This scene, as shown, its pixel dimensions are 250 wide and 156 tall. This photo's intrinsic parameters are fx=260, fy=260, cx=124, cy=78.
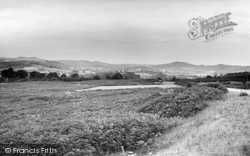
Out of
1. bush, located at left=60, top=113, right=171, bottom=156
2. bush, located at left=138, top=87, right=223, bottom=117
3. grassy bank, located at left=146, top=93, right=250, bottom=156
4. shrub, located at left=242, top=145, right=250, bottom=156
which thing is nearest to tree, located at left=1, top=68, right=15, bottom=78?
bush, located at left=138, top=87, right=223, bottom=117

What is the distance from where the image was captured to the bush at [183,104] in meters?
18.5

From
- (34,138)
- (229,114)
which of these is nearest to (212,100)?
(229,114)

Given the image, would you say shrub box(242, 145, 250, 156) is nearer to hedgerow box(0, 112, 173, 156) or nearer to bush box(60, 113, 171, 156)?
hedgerow box(0, 112, 173, 156)

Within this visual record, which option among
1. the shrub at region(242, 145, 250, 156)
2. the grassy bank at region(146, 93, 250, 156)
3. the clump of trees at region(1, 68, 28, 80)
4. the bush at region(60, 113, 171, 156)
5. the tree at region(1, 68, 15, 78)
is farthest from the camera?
the clump of trees at region(1, 68, 28, 80)

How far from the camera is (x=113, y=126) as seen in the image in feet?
47.4

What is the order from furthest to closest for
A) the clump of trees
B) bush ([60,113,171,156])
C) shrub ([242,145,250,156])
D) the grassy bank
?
1. the clump of trees
2. bush ([60,113,171,156])
3. the grassy bank
4. shrub ([242,145,250,156])

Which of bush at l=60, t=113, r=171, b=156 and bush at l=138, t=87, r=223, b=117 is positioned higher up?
bush at l=138, t=87, r=223, b=117

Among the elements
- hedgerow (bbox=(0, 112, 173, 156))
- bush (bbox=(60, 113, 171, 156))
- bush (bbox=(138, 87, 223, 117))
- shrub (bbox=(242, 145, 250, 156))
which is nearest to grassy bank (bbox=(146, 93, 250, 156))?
shrub (bbox=(242, 145, 250, 156))

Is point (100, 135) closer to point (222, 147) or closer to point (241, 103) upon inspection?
point (222, 147)

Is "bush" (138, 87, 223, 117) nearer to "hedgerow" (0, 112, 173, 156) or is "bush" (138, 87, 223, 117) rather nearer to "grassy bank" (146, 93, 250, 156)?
"grassy bank" (146, 93, 250, 156)

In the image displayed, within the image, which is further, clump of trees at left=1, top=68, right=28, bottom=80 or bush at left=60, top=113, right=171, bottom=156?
clump of trees at left=1, top=68, right=28, bottom=80

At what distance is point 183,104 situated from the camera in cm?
1955

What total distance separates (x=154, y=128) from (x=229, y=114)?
4.51 metres

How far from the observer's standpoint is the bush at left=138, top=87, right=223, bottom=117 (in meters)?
18.5
